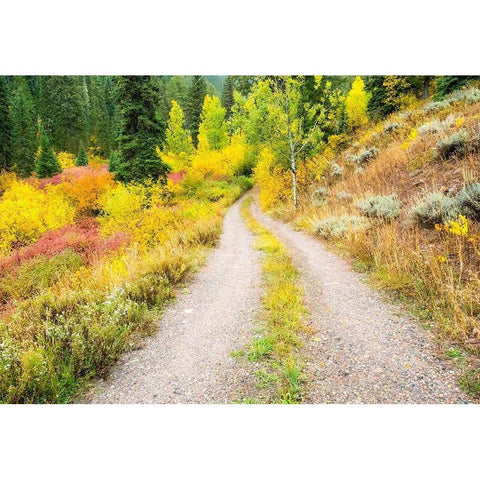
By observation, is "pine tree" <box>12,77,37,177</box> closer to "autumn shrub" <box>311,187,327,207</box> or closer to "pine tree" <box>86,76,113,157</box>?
"pine tree" <box>86,76,113,157</box>

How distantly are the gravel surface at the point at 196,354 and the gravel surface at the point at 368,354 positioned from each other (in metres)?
0.95

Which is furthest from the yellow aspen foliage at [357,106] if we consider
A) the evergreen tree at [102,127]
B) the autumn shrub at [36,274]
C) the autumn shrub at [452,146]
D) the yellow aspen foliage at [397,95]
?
the evergreen tree at [102,127]

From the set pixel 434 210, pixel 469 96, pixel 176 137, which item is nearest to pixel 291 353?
pixel 434 210

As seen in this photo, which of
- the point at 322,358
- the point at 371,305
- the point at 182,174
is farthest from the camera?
the point at 182,174

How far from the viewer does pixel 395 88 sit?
2127 centimetres

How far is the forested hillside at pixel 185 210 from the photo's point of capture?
12.6 feet

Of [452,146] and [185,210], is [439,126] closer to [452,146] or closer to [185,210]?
[452,146]

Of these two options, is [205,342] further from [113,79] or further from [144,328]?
[113,79]

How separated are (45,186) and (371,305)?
24.2 metres

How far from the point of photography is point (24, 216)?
45.5 ft

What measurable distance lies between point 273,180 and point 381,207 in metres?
10.4

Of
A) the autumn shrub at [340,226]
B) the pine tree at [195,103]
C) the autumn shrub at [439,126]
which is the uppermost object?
the pine tree at [195,103]

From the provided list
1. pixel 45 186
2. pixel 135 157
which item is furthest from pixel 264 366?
pixel 45 186

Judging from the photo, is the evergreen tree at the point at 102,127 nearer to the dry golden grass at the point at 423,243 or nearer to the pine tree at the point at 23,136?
the pine tree at the point at 23,136
